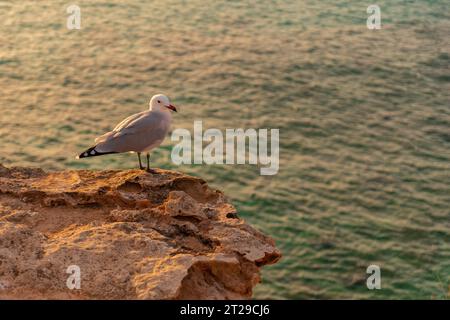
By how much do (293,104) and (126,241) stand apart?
11595 mm

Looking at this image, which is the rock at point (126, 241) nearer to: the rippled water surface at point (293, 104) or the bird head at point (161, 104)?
the bird head at point (161, 104)

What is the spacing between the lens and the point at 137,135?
1141cm

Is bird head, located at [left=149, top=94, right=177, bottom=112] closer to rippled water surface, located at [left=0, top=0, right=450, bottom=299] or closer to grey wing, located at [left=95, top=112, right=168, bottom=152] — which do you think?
grey wing, located at [left=95, top=112, right=168, bottom=152]

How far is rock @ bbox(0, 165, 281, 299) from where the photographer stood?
27.1ft

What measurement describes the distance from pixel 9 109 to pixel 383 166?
9523 millimetres

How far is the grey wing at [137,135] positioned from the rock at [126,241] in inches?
27.3

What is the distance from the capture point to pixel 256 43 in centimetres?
2323

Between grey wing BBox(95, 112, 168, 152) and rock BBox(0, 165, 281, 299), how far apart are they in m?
0.69

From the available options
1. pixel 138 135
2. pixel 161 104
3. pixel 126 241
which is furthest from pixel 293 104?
pixel 126 241

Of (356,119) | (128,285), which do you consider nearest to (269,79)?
(356,119)

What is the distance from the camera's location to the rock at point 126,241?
8273 millimetres

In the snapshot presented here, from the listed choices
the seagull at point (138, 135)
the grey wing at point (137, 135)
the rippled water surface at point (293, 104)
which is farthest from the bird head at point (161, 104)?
the rippled water surface at point (293, 104)

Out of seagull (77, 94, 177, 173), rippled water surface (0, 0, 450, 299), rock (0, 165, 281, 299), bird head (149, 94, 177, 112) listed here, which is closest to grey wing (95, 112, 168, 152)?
seagull (77, 94, 177, 173)

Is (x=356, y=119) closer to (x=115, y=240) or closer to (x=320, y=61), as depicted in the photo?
(x=320, y=61)
